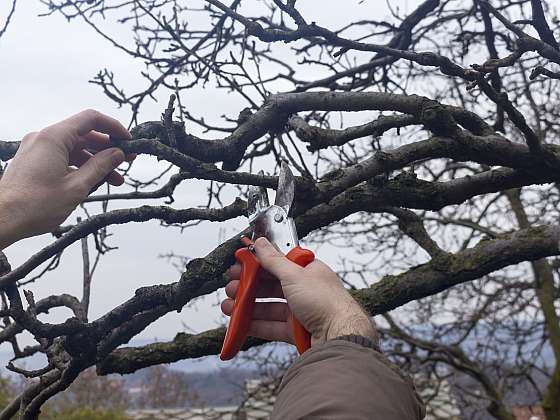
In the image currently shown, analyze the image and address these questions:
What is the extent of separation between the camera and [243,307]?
1.99 metres

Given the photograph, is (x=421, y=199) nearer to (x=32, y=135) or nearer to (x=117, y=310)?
(x=117, y=310)

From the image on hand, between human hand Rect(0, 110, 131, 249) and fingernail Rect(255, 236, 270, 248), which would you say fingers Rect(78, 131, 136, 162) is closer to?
human hand Rect(0, 110, 131, 249)

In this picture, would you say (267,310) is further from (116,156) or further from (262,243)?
(116,156)

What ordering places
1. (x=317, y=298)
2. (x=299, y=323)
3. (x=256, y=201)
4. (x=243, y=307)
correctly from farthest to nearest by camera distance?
(x=256, y=201) < (x=243, y=307) < (x=299, y=323) < (x=317, y=298)

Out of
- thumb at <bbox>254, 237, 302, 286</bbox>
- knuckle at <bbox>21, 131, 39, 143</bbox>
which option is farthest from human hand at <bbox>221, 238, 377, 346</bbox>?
knuckle at <bbox>21, 131, 39, 143</bbox>

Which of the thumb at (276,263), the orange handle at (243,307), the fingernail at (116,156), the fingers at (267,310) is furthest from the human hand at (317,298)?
the fingernail at (116,156)

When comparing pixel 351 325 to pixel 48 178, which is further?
pixel 48 178

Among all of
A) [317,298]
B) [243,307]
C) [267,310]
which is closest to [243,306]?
[243,307]

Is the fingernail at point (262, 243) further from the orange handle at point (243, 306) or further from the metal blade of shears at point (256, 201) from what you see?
the metal blade of shears at point (256, 201)

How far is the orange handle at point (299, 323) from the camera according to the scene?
1.67 meters

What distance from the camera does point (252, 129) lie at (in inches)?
103

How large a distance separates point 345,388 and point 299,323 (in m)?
0.55

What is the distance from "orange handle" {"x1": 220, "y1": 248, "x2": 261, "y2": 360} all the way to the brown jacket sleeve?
27.1 inches

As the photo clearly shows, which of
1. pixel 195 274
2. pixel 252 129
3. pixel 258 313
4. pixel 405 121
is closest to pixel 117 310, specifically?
pixel 195 274
